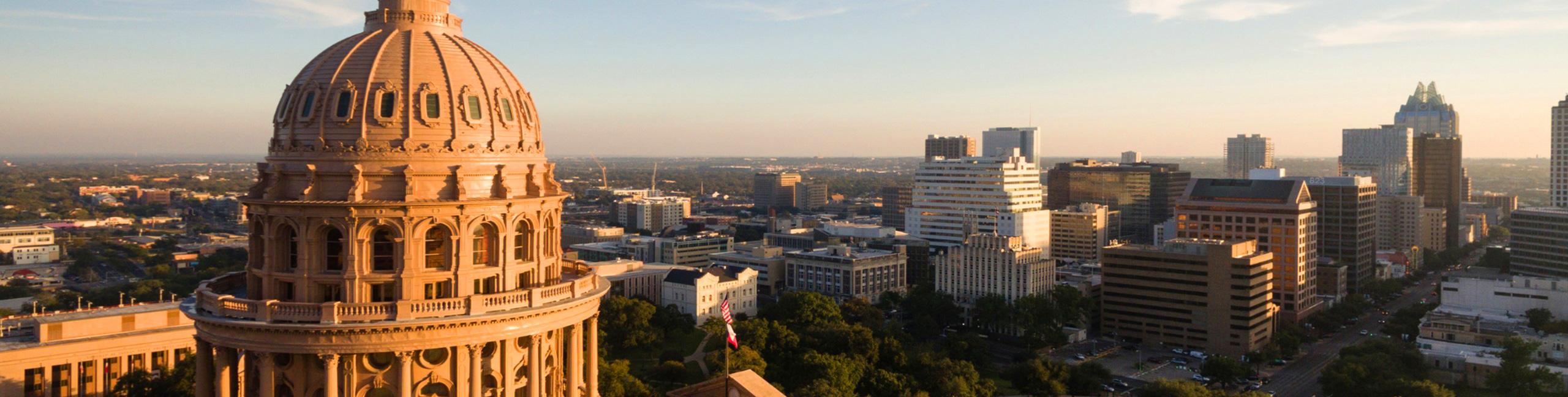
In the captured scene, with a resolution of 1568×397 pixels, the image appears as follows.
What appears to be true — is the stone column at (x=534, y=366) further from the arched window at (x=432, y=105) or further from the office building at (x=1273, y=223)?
the office building at (x=1273, y=223)

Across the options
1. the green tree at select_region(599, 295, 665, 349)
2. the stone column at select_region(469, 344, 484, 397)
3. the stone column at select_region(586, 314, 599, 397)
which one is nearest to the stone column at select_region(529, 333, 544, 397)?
the stone column at select_region(469, 344, 484, 397)

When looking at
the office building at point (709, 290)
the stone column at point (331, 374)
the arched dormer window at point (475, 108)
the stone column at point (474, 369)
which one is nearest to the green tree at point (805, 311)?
the office building at point (709, 290)

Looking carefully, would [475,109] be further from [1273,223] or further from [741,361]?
[1273,223]

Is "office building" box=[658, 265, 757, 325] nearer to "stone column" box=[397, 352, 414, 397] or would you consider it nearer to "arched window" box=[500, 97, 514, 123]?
"arched window" box=[500, 97, 514, 123]

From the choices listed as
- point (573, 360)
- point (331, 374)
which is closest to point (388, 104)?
point (331, 374)

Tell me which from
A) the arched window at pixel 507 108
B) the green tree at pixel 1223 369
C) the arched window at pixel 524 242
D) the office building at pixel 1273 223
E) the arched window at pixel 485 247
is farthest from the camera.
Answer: the office building at pixel 1273 223

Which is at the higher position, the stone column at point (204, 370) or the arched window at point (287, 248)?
the arched window at point (287, 248)
